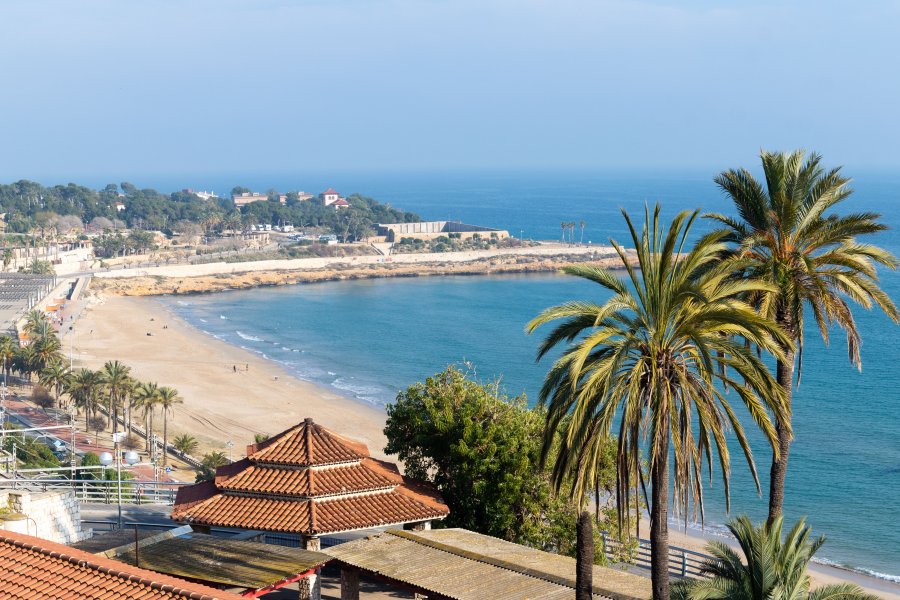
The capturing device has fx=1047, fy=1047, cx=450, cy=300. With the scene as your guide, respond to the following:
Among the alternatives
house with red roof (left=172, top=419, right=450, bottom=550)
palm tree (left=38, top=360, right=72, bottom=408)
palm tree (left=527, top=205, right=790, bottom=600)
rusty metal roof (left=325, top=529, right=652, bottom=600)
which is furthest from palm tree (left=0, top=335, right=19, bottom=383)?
palm tree (left=527, top=205, right=790, bottom=600)

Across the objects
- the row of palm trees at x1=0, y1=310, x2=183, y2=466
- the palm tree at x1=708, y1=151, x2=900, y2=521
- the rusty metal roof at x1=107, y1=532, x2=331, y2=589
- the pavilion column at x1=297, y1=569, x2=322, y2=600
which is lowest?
the row of palm trees at x1=0, y1=310, x2=183, y2=466

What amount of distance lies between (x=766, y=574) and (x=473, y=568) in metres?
4.78

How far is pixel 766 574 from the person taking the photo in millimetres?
13398

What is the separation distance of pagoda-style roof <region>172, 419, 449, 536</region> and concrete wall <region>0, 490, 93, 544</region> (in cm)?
212

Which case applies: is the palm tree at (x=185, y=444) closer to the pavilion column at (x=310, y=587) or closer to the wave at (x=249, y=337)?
the pavilion column at (x=310, y=587)

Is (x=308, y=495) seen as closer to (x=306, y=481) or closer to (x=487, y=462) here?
(x=306, y=481)

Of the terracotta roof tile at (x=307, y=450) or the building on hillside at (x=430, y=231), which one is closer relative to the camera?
the terracotta roof tile at (x=307, y=450)

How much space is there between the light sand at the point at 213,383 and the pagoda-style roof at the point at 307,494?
3418cm

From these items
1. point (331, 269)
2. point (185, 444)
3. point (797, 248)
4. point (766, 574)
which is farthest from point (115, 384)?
point (331, 269)

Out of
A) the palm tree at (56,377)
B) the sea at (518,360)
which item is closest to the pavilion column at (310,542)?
the sea at (518,360)

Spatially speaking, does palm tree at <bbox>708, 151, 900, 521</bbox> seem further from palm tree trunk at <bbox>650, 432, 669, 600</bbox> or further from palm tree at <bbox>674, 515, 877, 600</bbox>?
palm tree trunk at <bbox>650, 432, 669, 600</bbox>

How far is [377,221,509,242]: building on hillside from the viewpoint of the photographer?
181250mm

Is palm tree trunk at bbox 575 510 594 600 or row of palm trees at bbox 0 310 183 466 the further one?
row of palm trees at bbox 0 310 183 466

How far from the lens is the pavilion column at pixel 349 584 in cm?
1733
